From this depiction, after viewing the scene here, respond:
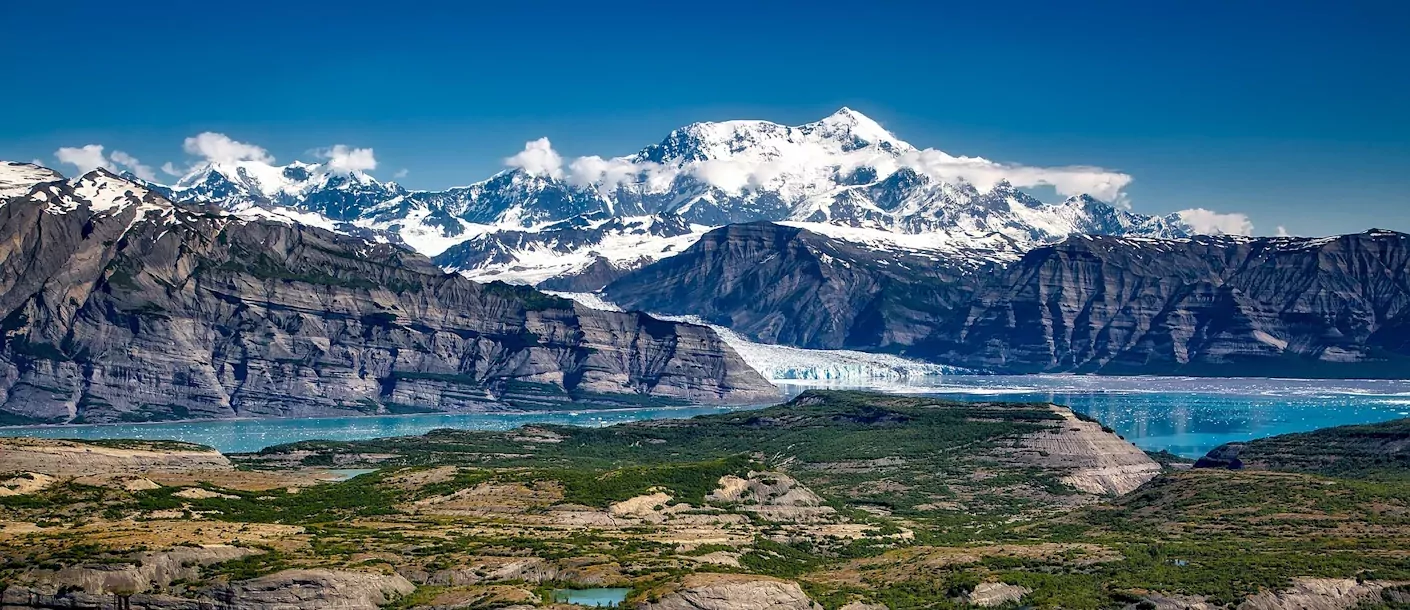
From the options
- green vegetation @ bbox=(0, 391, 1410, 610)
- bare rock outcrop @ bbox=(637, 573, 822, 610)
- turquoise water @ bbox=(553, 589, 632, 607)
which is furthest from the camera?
green vegetation @ bbox=(0, 391, 1410, 610)

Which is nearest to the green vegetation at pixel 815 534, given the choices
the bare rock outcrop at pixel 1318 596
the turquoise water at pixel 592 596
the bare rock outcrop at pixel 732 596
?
the bare rock outcrop at pixel 1318 596

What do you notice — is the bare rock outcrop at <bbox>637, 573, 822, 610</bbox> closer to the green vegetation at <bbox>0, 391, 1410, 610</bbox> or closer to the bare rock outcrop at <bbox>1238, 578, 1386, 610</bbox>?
the green vegetation at <bbox>0, 391, 1410, 610</bbox>

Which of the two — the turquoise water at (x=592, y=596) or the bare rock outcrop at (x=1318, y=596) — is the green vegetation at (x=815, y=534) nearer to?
the bare rock outcrop at (x=1318, y=596)

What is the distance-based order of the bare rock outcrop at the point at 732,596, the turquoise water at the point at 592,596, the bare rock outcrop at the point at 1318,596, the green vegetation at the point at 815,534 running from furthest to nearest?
the green vegetation at the point at 815,534 < the bare rock outcrop at the point at 1318,596 < the turquoise water at the point at 592,596 < the bare rock outcrop at the point at 732,596

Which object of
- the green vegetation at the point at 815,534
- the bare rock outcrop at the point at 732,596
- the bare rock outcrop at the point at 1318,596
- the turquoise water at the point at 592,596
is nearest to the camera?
the bare rock outcrop at the point at 732,596

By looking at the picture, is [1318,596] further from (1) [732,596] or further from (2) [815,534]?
(2) [815,534]

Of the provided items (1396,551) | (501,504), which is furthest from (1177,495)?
(501,504)

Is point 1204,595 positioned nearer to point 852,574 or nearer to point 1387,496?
point 852,574

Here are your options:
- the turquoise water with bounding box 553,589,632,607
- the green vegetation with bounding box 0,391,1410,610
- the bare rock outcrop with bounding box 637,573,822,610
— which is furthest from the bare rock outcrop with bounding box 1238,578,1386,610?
the turquoise water with bounding box 553,589,632,607
